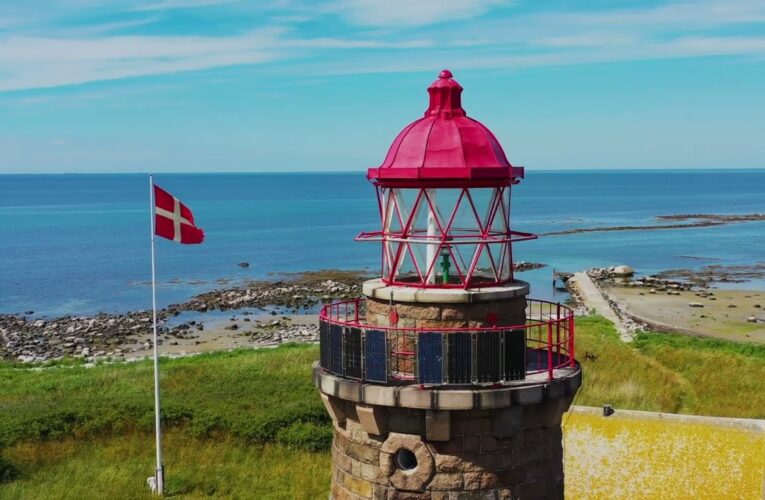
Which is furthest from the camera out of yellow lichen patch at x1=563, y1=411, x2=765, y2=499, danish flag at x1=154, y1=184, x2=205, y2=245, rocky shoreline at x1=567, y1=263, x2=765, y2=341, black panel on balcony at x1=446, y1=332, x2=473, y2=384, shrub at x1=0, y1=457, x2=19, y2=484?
rocky shoreline at x1=567, y1=263, x2=765, y2=341

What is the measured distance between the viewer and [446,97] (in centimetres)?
927

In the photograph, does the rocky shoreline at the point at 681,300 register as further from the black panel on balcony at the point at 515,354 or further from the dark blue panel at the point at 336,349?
the dark blue panel at the point at 336,349

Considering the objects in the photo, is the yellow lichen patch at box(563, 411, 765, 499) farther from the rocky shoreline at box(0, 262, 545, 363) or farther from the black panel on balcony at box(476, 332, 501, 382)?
the rocky shoreline at box(0, 262, 545, 363)

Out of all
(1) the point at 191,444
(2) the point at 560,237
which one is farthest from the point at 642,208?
(1) the point at 191,444

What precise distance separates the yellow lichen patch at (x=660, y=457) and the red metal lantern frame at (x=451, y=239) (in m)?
7.27

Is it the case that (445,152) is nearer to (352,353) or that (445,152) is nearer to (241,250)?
(352,353)

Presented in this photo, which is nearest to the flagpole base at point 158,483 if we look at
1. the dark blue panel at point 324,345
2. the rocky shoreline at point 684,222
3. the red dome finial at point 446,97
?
the dark blue panel at point 324,345

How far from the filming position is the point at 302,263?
75062 mm

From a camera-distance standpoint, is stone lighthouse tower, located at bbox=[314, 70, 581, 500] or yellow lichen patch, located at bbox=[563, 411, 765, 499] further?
yellow lichen patch, located at bbox=[563, 411, 765, 499]

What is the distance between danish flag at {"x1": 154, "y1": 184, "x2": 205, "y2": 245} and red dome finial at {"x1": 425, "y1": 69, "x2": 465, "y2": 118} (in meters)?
7.82

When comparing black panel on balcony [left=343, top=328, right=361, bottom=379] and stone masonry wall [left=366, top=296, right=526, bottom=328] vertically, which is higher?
stone masonry wall [left=366, top=296, right=526, bottom=328]

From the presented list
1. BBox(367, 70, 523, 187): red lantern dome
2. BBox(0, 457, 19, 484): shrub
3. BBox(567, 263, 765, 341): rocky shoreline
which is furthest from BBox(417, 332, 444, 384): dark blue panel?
BBox(567, 263, 765, 341): rocky shoreline

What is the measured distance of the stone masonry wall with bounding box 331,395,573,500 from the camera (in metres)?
8.52

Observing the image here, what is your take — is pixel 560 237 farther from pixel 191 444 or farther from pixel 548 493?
pixel 548 493
